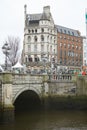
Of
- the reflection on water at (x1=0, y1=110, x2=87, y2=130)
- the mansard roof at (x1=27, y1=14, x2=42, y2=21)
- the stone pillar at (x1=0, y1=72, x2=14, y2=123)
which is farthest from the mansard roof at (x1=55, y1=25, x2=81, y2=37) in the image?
the stone pillar at (x1=0, y1=72, x2=14, y2=123)

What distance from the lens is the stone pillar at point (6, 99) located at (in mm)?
31281

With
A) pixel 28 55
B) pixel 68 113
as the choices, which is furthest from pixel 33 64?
pixel 68 113

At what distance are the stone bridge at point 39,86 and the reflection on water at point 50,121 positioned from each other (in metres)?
2.00

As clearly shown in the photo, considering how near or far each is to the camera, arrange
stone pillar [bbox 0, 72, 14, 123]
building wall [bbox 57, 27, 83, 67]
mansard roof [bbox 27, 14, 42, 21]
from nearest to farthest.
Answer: stone pillar [bbox 0, 72, 14, 123] < mansard roof [bbox 27, 14, 42, 21] < building wall [bbox 57, 27, 83, 67]

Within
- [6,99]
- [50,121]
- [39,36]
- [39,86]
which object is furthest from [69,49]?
[6,99]

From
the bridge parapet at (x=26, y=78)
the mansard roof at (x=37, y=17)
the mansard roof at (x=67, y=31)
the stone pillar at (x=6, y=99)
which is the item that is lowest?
the stone pillar at (x=6, y=99)

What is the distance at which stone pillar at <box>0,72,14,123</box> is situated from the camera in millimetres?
31281

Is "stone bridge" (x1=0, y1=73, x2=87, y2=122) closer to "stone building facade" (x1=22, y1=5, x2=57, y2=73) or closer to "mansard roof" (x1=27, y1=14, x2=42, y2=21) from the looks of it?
"stone building facade" (x1=22, y1=5, x2=57, y2=73)

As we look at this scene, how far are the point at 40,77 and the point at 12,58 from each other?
37.5m

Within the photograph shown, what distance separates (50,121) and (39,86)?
24.7 feet

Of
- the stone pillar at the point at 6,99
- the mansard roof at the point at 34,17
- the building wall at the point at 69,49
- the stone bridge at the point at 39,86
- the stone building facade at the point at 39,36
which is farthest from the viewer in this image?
the building wall at the point at 69,49

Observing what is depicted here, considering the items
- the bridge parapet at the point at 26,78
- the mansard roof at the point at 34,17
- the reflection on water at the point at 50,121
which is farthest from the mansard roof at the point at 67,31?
the reflection on water at the point at 50,121

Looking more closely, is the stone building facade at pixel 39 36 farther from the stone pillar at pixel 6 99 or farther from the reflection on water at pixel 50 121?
the stone pillar at pixel 6 99

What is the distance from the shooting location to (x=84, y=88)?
41.1 metres
